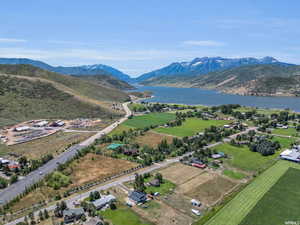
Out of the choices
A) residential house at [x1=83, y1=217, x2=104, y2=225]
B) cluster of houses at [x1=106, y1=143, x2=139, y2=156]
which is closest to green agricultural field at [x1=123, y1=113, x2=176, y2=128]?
cluster of houses at [x1=106, y1=143, x2=139, y2=156]

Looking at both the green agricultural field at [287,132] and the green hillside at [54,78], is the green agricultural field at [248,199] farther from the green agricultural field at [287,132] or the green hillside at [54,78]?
the green hillside at [54,78]

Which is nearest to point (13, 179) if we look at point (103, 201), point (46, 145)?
point (103, 201)

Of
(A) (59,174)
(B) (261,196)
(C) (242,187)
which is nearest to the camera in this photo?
(B) (261,196)

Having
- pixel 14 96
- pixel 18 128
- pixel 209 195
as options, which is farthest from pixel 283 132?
pixel 14 96

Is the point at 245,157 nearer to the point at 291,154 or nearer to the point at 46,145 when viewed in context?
the point at 291,154

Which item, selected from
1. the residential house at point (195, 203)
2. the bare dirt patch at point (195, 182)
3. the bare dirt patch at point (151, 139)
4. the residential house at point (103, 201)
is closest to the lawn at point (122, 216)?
the residential house at point (103, 201)

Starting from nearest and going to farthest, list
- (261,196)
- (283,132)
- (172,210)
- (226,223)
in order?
(226,223) → (172,210) → (261,196) → (283,132)

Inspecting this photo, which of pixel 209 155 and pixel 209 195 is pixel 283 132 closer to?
pixel 209 155

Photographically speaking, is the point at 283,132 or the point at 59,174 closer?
the point at 59,174
